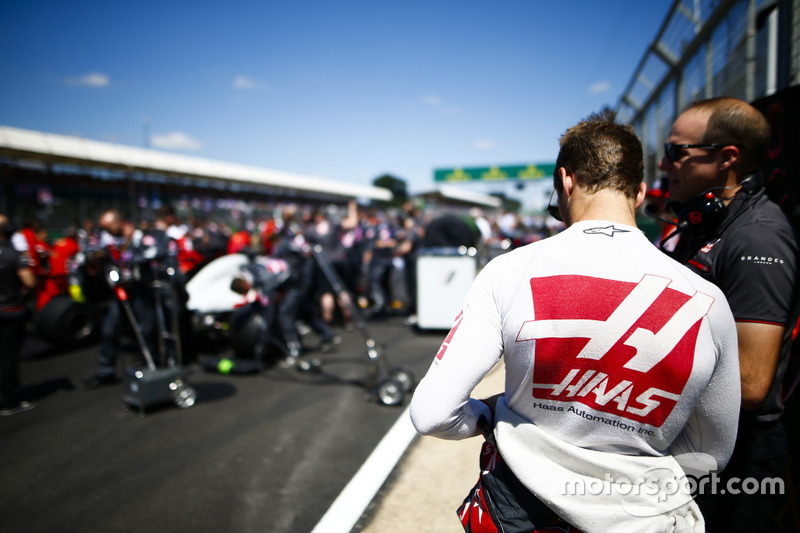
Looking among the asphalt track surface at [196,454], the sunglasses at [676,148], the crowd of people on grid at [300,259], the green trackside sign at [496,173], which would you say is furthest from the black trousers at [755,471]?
the green trackside sign at [496,173]

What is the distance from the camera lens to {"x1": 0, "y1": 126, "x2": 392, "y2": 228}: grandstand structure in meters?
10.3

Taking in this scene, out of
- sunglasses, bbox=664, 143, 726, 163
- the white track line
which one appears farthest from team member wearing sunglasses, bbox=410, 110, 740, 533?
the white track line

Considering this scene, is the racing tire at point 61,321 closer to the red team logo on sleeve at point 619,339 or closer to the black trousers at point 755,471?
the red team logo on sleeve at point 619,339

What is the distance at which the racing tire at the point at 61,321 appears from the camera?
6.48 metres

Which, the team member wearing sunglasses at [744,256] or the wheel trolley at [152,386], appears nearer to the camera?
the team member wearing sunglasses at [744,256]

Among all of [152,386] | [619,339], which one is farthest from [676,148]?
[152,386]

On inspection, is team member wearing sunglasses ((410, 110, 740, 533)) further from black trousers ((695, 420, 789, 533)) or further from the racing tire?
the racing tire

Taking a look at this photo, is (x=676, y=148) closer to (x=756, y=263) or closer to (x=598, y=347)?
(x=756, y=263)

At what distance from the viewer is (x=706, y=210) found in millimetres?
1688

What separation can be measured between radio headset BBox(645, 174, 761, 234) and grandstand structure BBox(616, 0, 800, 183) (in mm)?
456

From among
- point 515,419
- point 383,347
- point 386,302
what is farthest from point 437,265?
point 515,419

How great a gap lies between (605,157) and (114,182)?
19409mm

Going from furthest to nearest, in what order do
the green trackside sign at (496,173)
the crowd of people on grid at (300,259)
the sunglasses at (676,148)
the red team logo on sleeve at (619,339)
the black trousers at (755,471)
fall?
the green trackside sign at (496,173)
the crowd of people on grid at (300,259)
the sunglasses at (676,148)
the black trousers at (755,471)
the red team logo on sleeve at (619,339)

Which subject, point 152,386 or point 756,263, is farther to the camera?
point 152,386
